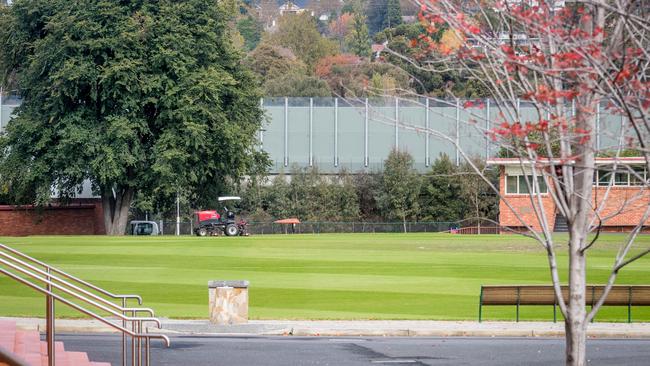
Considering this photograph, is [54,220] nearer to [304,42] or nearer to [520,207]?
[520,207]

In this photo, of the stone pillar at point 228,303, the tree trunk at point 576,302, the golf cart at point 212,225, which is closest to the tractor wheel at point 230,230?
the golf cart at point 212,225

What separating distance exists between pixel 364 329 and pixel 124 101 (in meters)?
49.0

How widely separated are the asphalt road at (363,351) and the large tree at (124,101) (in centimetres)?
4778

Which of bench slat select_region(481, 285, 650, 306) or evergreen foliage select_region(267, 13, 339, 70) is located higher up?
evergreen foliage select_region(267, 13, 339, 70)

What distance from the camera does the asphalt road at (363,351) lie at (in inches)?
739

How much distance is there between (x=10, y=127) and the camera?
72.7 m

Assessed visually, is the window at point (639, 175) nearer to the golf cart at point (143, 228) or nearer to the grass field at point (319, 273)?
the grass field at point (319, 273)

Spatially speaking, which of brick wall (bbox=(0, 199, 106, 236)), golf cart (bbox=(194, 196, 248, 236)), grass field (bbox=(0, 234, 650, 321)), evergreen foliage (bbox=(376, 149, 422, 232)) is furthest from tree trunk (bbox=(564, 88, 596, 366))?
evergreen foliage (bbox=(376, 149, 422, 232))

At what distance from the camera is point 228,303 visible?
981 inches

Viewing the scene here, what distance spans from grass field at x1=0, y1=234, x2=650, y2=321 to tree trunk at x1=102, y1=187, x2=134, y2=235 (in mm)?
14122

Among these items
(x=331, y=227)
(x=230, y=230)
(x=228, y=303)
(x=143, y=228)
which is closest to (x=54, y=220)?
(x=143, y=228)

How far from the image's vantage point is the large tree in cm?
6988

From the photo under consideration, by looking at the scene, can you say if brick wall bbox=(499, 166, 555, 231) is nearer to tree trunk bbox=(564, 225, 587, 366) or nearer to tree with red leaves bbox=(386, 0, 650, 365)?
tree with red leaves bbox=(386, 0, 650, 365)

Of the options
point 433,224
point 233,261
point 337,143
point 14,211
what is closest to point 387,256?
point 233,261
